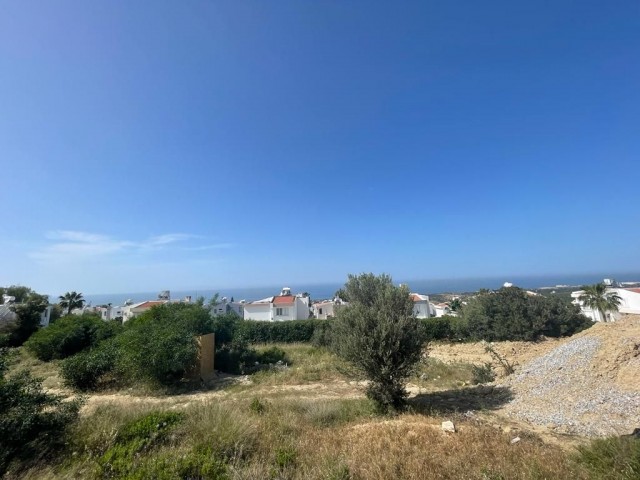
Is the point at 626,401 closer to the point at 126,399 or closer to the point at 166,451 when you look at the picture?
the point at 166,451

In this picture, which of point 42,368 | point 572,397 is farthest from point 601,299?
point 42,368

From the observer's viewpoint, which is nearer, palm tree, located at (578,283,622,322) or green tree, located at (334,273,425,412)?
green tree, located at (334,273,425,412)

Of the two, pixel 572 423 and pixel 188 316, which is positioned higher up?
pixel 188 316

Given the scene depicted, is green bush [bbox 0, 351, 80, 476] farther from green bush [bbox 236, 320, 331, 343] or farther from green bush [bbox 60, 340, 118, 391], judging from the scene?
green bush [bbox 236, 320, 331, 343]

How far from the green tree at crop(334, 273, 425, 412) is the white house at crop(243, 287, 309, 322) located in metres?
34.0

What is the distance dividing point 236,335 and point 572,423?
1582 centimetres

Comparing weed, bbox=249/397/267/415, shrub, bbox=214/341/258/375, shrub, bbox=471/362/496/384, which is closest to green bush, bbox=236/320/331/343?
shrub, bbox=214/341/258/375

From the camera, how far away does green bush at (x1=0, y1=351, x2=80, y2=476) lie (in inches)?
168

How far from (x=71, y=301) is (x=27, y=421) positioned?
5103cm

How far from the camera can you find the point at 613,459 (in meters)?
3.84

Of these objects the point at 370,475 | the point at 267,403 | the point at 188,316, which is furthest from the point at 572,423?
the point at 188,316

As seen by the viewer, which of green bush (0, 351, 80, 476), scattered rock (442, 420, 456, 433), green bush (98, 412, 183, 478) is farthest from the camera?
scattered rock (442, 420, 456, 433)

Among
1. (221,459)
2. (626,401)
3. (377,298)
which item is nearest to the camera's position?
(221,459)

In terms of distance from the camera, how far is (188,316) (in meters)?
15.8
